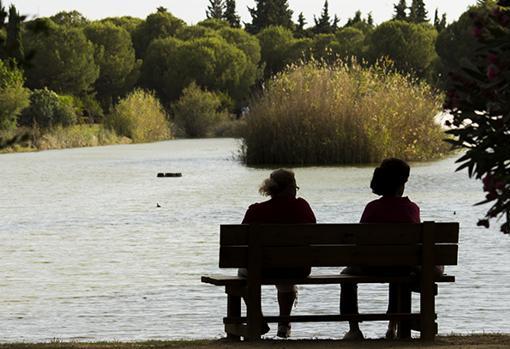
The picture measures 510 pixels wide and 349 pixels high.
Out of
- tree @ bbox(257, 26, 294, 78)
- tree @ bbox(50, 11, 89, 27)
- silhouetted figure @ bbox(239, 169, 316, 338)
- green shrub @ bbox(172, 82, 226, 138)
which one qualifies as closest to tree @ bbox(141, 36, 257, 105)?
tree @ bbox(257, 26, 294, 78)

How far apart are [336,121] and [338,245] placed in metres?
28.9

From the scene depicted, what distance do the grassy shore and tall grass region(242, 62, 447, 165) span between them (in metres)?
28.8

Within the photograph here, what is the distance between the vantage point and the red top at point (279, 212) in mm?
9531

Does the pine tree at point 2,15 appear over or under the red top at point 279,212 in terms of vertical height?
over

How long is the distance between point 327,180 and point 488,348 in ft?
77.3

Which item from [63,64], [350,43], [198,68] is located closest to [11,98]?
[63,64]

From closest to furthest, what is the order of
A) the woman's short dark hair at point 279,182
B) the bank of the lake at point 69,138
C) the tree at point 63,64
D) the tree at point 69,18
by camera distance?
1. the woman's short dark hair at point 279,182
2. the bank of the lake at point 69,138
3. the tree at point 63,64
4. the tree at point 69,18

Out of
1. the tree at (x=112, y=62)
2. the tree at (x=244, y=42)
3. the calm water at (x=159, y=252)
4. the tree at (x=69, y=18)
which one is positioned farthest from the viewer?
the tree at (x=69, y=18)

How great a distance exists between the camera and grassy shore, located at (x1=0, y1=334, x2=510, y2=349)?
8.45 meters

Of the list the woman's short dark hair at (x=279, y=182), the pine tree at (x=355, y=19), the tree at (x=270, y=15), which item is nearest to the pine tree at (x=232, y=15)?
the tree at (x=270, y=15)

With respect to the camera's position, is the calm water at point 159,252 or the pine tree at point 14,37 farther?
the calm water at point 159,252

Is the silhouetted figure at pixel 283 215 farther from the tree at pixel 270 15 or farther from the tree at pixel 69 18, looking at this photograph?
the tree at pixel 270 15

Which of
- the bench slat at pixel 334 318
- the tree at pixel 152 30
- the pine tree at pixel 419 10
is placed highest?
the pine tree at pixel 419 10

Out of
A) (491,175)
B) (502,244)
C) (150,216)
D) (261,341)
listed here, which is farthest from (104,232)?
(491,175)
